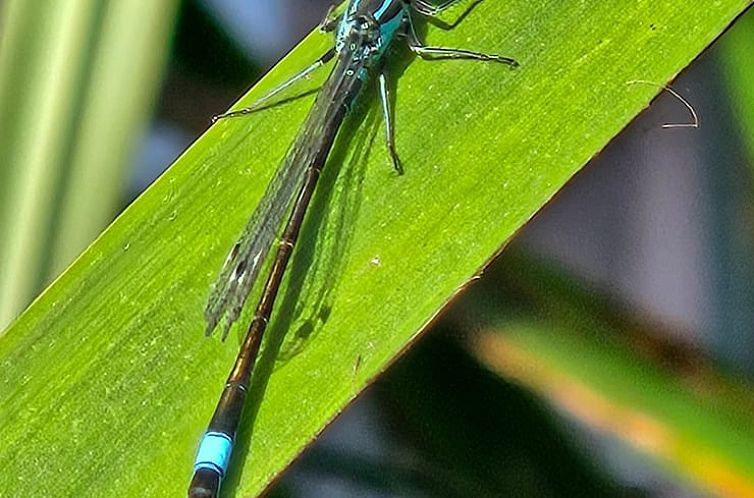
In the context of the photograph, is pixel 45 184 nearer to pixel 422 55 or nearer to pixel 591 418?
pixel 422 55

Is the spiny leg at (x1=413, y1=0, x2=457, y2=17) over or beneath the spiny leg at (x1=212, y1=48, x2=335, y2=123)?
over

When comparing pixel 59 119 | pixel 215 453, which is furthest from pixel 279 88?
pixel 215 453

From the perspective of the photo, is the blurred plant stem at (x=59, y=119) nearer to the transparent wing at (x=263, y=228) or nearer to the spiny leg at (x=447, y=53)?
the transparent wing at (x=263, y=228)

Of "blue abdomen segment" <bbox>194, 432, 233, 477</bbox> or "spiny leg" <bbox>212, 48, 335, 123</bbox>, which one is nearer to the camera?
"blue abdomen segment" <bbox>194, 432, 233, 477</bbox>

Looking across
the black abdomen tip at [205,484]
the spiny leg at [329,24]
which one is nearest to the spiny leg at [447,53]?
the spiny leg at [329,24]

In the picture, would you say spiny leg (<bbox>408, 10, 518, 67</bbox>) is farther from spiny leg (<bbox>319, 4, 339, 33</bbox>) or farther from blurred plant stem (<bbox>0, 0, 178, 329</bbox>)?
blurred plant stem (<bbox>0, 0, 178, 329</bbox>)

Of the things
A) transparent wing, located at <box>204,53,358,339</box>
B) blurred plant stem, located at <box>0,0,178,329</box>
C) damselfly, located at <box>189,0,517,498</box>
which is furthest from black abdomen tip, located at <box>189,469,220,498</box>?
blurred plant stem, located at <box>0,0,178,329</box>
